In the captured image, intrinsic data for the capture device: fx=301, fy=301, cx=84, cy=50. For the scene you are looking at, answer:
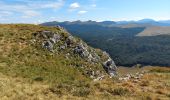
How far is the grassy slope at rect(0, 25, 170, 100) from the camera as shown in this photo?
80.5ft

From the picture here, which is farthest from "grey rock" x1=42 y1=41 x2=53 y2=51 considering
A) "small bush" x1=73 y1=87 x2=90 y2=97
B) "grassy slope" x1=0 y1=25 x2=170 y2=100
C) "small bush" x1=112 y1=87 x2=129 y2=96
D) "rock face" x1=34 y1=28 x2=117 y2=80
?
"small bush" x1=112 y1=87 x2=129 y2=96

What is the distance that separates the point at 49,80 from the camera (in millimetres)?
33906

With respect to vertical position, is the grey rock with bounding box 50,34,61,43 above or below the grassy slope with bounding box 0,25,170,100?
above

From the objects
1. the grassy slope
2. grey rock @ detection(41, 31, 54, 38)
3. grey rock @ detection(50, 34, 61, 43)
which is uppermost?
grey rock @ detection(41, 31, 54, 38)

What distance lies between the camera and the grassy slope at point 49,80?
24531 millimetres

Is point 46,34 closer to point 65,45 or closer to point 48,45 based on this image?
point 65,45

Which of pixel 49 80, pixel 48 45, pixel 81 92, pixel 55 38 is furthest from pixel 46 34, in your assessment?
pixel 81 92

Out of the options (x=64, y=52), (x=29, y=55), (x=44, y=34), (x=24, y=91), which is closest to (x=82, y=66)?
(x=64, y=52)

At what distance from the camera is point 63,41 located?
212ft

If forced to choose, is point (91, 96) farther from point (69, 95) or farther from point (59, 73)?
point (59, 73)

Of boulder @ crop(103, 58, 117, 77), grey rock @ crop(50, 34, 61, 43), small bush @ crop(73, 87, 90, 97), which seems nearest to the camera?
small bush @ crop(73, 87, 90, 97)

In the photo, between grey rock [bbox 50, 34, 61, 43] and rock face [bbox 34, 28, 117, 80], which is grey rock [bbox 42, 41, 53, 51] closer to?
rock face [bbox 34, 28, 117, 80]

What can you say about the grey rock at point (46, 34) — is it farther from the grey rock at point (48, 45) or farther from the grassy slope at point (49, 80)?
the grey rock at point (48, 45)

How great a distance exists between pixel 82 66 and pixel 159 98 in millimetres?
30177
